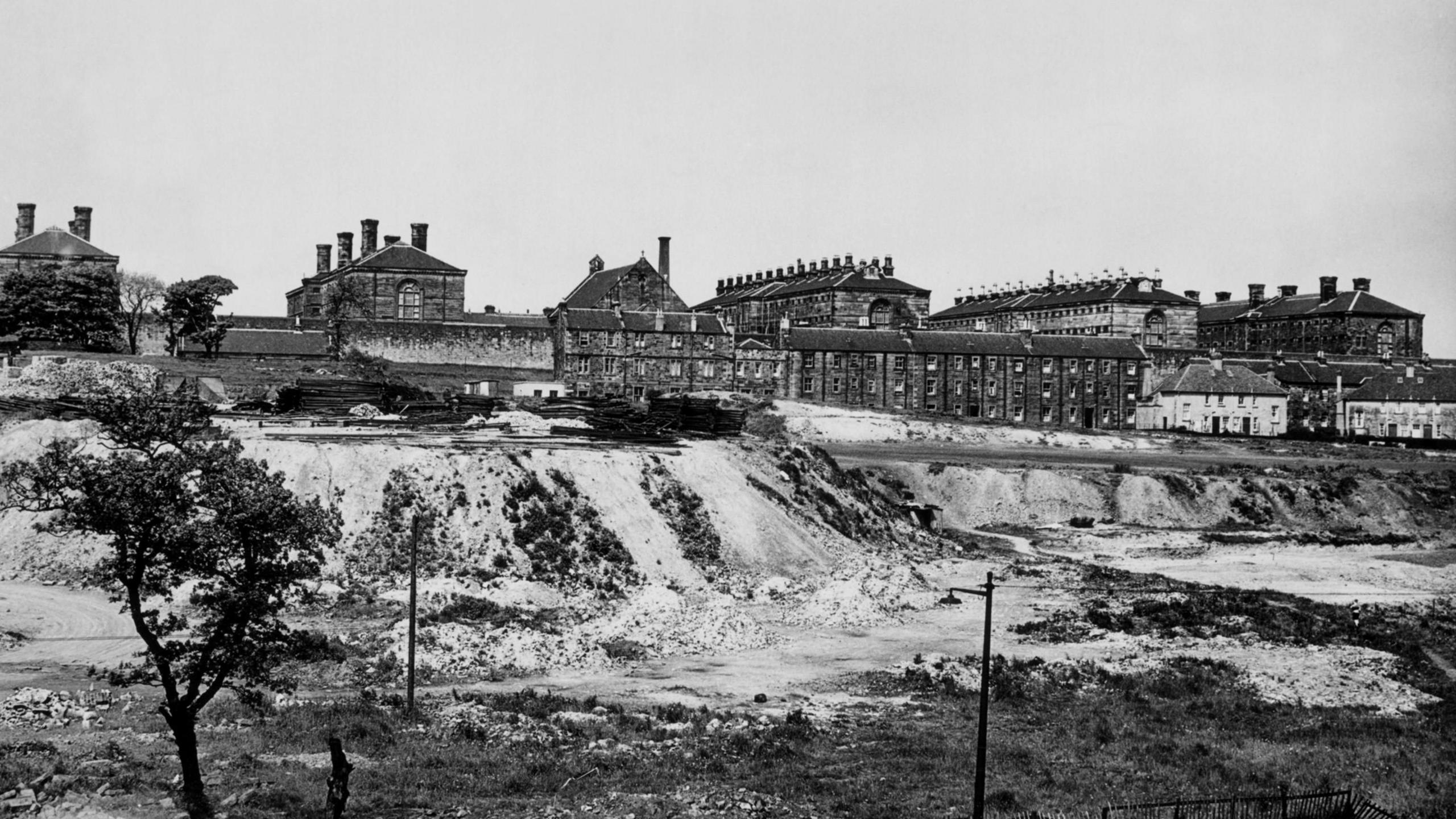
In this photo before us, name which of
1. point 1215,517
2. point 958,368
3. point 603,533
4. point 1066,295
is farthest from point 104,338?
point 1066,295

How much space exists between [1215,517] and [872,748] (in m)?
45.9

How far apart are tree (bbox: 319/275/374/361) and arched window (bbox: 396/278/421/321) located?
2.15 metres

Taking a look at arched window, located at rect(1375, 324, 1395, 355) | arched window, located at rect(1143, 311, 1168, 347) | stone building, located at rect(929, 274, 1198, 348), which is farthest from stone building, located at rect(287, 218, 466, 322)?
arched window, located at rect(1375, 324, 1395, 355)

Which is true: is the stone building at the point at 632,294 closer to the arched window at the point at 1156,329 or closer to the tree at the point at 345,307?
the tree at the point at 345,307

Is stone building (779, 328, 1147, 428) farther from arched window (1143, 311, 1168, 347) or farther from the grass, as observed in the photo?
the grass

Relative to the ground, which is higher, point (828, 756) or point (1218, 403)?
point (1218, 403)

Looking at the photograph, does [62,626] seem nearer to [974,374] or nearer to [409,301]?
[409,301]

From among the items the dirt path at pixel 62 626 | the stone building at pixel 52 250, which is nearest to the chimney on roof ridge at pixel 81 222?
the stone building at pixel 52 250

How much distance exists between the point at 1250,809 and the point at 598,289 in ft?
268

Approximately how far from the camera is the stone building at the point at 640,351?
308ft

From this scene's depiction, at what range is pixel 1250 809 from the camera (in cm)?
2334

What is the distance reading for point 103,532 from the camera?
1992 centimetres

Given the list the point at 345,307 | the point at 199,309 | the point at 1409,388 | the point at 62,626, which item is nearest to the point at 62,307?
the point at 199,309

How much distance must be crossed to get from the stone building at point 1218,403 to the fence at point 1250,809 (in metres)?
80.5
